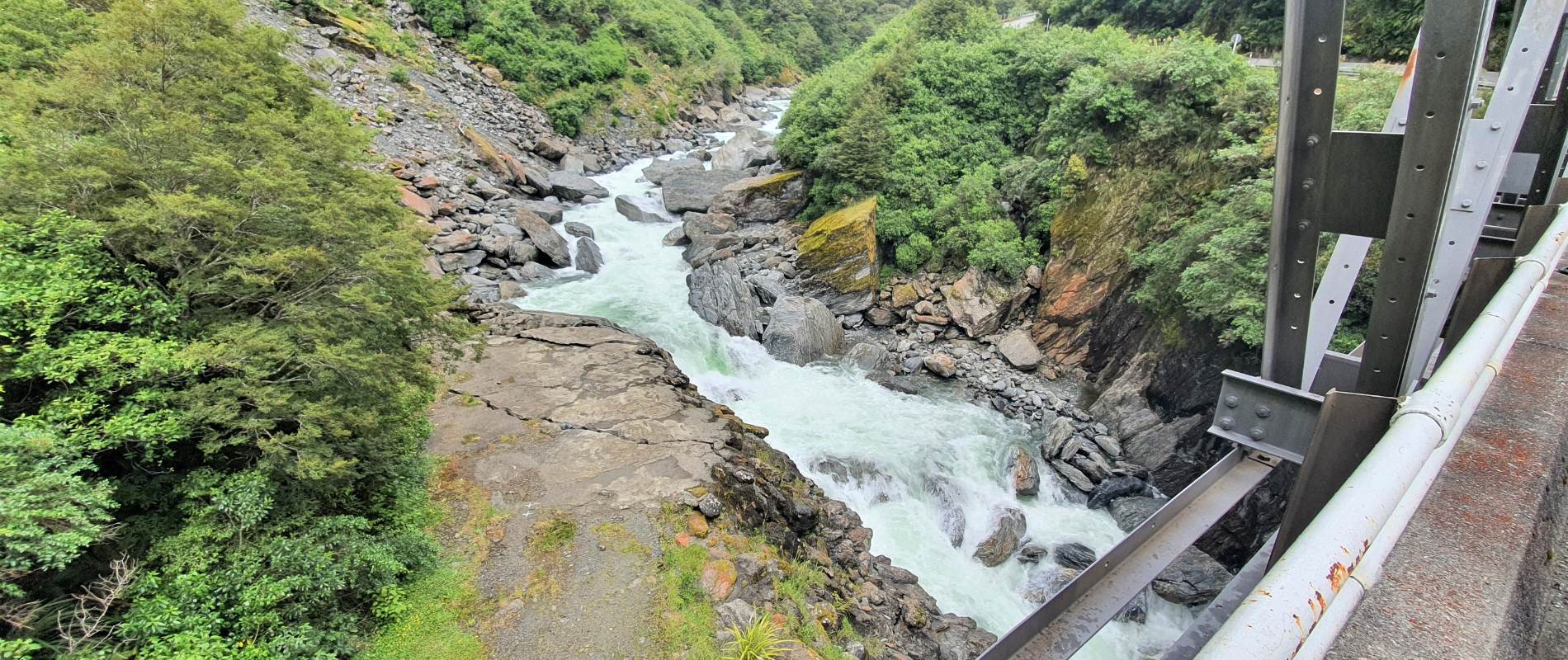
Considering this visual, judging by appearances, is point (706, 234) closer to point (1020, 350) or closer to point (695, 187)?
point (695, 187)

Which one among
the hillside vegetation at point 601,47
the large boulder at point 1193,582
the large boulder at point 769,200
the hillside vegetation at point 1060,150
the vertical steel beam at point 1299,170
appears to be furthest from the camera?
the hillside vegetation at point 601,47

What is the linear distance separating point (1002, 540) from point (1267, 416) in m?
6.18

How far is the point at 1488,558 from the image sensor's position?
5.14 feet

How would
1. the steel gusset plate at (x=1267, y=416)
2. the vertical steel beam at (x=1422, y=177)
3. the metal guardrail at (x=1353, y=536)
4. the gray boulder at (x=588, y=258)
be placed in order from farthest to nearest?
the gray boulder at (x=588, y=258), the steel gusset plate at (x=1267, y=416), the vertical steel beam at (x=1422, y=177), the metal guardrail at (x=1353, y=536)

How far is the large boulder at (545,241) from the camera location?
1458cm

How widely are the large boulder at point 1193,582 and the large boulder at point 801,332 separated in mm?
6515

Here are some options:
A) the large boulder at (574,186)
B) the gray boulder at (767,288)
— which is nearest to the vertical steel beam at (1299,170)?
the gray boulder at (767,288)

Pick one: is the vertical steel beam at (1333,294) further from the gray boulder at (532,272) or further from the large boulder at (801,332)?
the gray boulder at (532,272)

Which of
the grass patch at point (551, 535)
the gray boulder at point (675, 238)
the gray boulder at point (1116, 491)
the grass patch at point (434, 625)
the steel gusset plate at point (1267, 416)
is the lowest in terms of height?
the gray boulder at point (1116, 491)

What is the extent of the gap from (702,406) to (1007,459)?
476 cm

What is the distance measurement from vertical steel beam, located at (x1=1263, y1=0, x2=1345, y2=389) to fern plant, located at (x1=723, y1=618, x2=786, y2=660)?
4.08m

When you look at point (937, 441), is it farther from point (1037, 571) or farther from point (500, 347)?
point (500, 347)

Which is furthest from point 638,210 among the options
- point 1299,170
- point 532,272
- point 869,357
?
point 1299,170

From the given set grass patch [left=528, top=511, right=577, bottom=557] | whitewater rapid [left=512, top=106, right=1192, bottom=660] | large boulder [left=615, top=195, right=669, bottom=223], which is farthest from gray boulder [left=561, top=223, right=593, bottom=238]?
grass patch [left=528, top=511, right=577, bottom=557]
